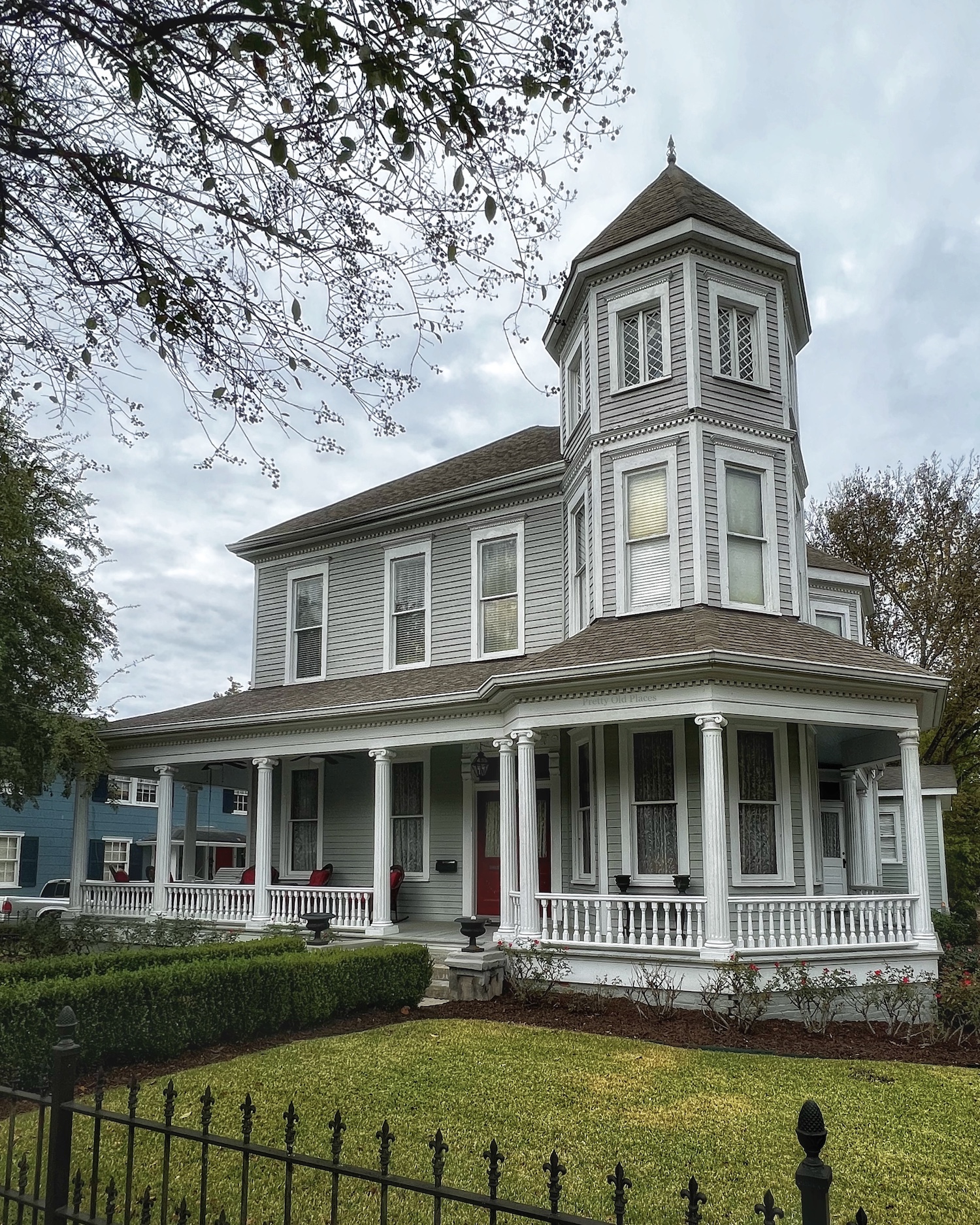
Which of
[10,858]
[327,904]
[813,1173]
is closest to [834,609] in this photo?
[327,904]

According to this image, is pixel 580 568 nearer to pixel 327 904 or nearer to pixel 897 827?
pixel 327 904

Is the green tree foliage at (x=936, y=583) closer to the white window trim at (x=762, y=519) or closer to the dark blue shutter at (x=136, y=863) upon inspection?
the white window trim at (x=762, y=519)

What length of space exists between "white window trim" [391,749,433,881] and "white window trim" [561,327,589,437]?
19.9ft

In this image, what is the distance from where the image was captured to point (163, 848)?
1758cm

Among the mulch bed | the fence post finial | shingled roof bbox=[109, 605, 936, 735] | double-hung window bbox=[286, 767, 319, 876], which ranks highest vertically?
shingled roof bbox=[109, 605, 936, 735]

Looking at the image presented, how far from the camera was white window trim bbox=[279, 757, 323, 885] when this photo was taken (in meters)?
18.7

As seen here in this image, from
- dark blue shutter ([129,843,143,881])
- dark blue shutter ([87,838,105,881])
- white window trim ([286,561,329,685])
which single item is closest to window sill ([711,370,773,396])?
white window trim ([286,561,329,685])

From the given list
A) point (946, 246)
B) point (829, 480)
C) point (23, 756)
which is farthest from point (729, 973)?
point (829, 480)

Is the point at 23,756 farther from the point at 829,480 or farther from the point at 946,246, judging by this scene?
the point at 829,480

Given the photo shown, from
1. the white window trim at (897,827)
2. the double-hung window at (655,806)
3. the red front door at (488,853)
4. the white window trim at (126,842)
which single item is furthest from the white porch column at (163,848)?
the white window trim at (897,827)

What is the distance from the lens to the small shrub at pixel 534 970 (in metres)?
11.8

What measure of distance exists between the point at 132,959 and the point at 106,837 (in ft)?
85.5

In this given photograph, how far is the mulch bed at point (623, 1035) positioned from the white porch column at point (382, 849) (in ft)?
10.8

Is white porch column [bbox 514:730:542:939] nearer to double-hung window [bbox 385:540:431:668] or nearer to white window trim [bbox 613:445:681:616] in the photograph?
white window trim [bbox 613:445:681:616]
